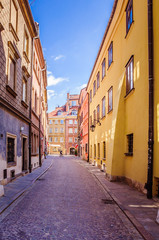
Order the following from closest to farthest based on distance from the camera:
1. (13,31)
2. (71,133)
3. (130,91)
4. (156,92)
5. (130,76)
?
(156,92) → (130,91) → (130,76) → (13,31) → (71,133)

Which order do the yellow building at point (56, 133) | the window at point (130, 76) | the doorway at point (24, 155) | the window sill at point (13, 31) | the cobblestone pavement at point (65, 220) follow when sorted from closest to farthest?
the cobblestone pavement at point (65, 220), the window at point (130, 76), the window sill at point (13, 31), the doorway at point (24, 155), the yellow building at point (56, 133)

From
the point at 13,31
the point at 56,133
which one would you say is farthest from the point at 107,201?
the point at 56,133

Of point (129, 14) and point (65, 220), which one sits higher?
point (129, 14)

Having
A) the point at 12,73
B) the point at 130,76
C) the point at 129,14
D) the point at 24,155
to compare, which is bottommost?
the point at 24,155

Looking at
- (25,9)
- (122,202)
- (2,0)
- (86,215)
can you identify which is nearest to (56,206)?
(86,215)

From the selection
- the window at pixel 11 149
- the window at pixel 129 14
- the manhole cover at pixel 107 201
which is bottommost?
the manhole cover at pixel 107 201

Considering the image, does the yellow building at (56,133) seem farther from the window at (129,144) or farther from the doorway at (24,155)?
the window at (129,144)

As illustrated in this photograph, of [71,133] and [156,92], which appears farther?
[71,133]

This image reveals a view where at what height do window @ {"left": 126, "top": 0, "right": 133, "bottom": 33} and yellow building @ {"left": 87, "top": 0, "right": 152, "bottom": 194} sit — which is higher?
window @ {"left": 126, "top": 0, "right": 133, "bottom": 33}

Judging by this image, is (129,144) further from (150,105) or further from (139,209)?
(139,209)

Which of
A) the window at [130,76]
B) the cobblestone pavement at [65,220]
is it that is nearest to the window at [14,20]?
the window at [130,76]

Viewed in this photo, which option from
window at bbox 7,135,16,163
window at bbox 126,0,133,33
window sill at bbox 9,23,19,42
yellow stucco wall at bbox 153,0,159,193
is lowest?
window at bbox 7,135,16,163

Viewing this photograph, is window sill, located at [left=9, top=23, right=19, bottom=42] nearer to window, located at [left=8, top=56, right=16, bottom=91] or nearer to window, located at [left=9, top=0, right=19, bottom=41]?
window, located at [left=9, top=0, right=19, bottom=41]

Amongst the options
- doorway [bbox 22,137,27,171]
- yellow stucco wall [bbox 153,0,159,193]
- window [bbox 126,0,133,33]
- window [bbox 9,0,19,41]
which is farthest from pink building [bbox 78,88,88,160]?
yellow stucco wall [bbox 153,0,159,193]
